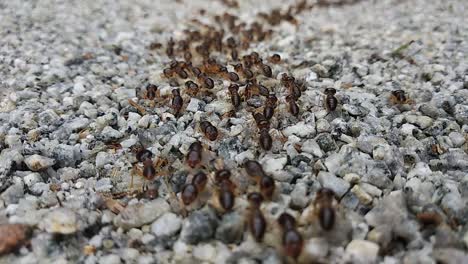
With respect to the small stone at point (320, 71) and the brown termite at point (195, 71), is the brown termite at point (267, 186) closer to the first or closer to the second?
the brown termite at point (195, 71)

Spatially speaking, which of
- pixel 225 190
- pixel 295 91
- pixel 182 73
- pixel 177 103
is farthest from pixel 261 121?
pixel 182 73

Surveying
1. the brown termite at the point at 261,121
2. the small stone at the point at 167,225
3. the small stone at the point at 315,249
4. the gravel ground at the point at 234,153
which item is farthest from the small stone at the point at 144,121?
the small stone at the point at 315,249

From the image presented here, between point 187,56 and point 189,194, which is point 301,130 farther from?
point 187,56

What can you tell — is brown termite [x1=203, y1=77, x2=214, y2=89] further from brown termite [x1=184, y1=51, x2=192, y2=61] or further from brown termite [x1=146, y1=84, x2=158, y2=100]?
brown termite [x1=184, y1=51, x2=192, y2=61]

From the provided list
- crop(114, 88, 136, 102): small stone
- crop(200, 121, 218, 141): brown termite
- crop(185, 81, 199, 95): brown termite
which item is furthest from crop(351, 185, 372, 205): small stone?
crop(114, 88, 136, 102): small stone

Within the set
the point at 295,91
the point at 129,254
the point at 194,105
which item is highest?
the point at 295,91

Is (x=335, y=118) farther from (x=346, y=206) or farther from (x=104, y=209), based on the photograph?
(x=104, y=209)
